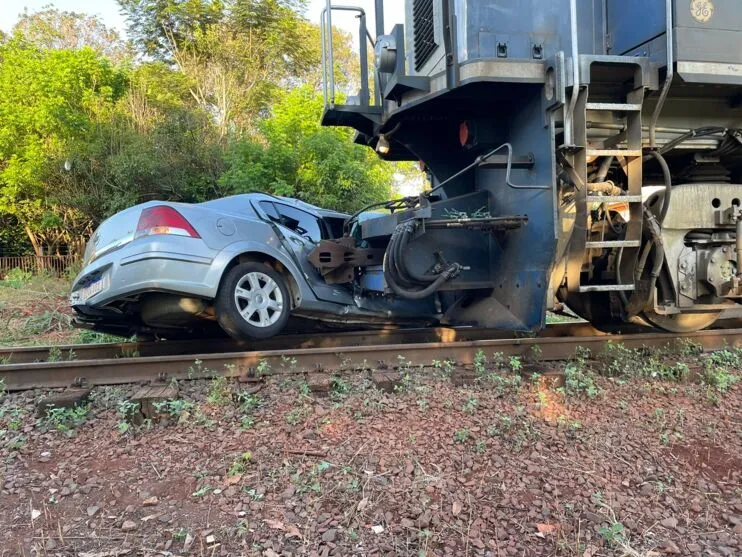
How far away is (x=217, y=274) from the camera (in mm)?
4613

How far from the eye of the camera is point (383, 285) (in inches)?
219

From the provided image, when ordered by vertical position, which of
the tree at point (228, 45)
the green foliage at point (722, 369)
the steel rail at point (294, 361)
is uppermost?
the tree at point (228, 45)

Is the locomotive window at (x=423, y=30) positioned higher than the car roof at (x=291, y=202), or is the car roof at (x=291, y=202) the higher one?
the locomotive window at (x=423, y=30)

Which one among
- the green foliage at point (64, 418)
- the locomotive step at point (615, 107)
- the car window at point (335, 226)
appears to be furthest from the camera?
the car window at point (335, 226)

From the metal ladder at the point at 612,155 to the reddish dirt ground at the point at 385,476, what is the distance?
1.18 metres

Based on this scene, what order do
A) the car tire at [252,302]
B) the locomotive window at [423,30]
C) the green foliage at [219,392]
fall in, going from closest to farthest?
the green foliage at [219,392], the car tire at [252,302], the locomotive window at [423,30]

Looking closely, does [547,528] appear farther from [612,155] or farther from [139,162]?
[139,162]

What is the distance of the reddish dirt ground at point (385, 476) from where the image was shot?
2.38 metres

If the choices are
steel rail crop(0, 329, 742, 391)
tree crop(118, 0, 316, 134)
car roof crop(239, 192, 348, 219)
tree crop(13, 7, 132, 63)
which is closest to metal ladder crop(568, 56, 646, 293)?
steel rail crop(0, 329, 742, 391)

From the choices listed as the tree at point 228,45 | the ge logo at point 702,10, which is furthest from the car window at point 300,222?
the tree at point 228,45

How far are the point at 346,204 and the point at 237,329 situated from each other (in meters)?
9.59

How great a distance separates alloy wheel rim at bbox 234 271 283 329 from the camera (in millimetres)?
4801

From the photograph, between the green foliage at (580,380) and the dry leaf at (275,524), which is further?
the green foliage at (580,380)

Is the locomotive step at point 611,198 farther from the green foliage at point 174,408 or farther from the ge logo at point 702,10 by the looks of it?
the green foliage at point 174,408
